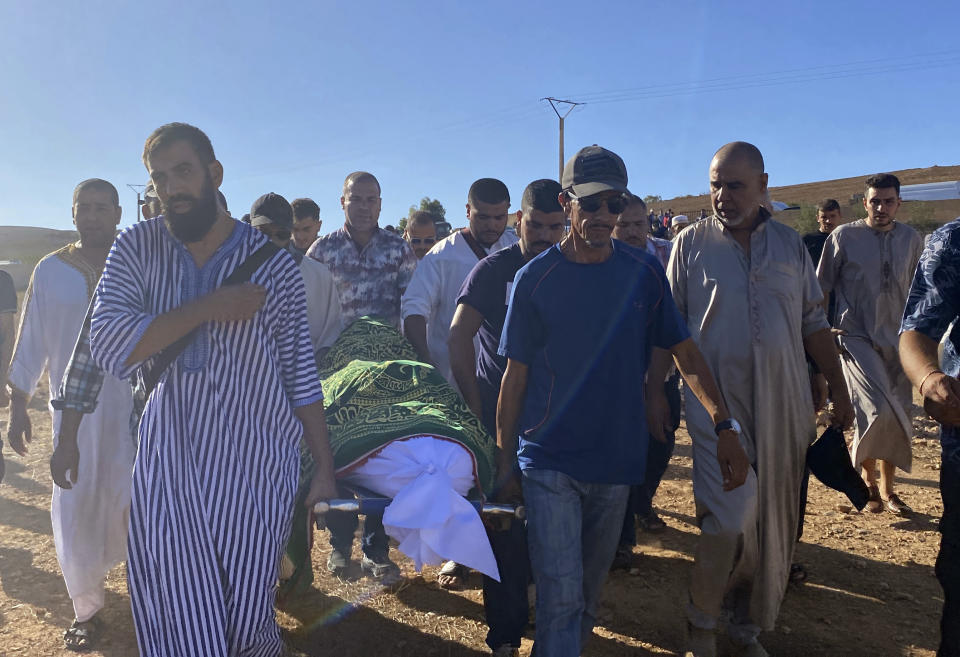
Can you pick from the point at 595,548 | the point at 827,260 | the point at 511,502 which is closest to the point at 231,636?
the point at 511,502

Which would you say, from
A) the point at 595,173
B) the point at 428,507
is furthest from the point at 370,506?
the point at 595,173

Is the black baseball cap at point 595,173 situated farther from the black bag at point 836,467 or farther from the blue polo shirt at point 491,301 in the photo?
the black bag at point 836,467

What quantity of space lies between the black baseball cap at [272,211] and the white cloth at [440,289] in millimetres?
887

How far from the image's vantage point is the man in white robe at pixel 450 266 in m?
4.29

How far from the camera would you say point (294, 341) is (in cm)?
262

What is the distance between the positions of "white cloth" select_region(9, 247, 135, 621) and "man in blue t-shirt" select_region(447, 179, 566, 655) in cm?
200

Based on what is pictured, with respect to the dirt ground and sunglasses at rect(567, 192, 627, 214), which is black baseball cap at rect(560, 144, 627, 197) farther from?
the dirt ground

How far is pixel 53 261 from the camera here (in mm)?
4004

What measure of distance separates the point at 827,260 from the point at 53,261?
544 centimetres

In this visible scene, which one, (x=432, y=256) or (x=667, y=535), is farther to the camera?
(x=667, y=535)

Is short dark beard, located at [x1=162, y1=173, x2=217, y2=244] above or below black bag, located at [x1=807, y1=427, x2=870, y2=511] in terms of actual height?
above

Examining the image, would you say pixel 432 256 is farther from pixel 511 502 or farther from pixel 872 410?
pixel 872 410

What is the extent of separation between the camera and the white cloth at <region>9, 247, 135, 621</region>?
154 inches

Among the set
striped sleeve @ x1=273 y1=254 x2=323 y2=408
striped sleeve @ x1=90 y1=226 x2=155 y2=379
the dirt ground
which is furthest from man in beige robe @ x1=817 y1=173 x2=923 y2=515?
striped sleeve @ x1=90 y1=226 x2=155 y2=379
